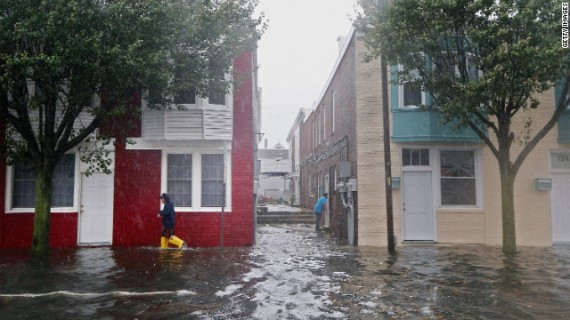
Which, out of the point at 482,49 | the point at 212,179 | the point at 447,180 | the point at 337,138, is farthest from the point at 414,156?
the point at 212,179

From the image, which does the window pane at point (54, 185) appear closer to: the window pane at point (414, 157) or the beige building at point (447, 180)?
the beige building at point (447, 180)

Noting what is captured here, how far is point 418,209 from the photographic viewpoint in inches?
565

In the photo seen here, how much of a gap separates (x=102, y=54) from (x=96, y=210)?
563cm

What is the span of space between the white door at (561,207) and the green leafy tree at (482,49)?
12.5ft

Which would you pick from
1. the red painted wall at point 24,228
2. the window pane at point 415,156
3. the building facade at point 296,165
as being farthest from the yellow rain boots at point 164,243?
the building facade at point 296,165

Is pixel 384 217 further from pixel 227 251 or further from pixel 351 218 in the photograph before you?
pixel 227 251

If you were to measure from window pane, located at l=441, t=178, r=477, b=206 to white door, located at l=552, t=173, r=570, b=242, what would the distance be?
2578 mm

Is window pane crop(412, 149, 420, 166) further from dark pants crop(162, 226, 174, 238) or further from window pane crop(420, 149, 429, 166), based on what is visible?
dark pants crop(162, 226, 174, 238)

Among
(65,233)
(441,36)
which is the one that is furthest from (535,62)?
(65,233)

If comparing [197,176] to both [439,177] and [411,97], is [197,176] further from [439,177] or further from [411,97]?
[439,177]

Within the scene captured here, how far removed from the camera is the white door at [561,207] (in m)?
14.6

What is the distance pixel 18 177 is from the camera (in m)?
13.8

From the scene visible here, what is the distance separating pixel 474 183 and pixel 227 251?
773 cm

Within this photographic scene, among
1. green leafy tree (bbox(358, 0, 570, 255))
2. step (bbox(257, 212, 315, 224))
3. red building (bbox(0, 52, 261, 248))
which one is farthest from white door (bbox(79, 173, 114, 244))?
step (bbox(257, 212, 315, 224))
